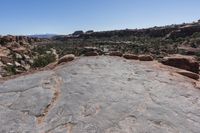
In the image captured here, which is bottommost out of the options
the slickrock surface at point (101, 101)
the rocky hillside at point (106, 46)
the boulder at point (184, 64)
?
the rocky hillside at point (106, 46)

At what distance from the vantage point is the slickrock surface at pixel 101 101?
6.78 m

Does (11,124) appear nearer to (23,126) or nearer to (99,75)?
(23,126)

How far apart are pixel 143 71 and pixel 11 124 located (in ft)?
15.6

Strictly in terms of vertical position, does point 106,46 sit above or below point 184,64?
below

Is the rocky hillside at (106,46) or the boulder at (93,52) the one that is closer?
the boulder at (93,52)

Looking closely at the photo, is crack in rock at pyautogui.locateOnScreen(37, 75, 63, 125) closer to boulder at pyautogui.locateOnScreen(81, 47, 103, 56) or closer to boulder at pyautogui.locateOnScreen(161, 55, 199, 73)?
boulder at pyautogui.locateOnScreen(81, 47, 103, 56)

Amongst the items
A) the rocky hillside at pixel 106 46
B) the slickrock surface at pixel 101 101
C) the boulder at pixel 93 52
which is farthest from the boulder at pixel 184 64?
the rocky hillside at pixel 106 46

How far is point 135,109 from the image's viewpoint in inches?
293

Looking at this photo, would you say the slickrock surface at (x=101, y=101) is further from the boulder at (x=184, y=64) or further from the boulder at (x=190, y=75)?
the boulder at (x=184, y=64)

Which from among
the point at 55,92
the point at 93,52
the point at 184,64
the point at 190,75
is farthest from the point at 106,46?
the point at 55,92

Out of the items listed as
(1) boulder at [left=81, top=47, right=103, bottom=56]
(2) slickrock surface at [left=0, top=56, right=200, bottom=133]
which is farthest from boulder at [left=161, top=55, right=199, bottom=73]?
(1) boulder at [left=81, top=47, right=103, bottom=56]

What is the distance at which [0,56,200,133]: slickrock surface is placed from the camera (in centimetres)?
678

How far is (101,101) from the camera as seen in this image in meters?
7.90

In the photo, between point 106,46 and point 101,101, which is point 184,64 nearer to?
point 101,101
